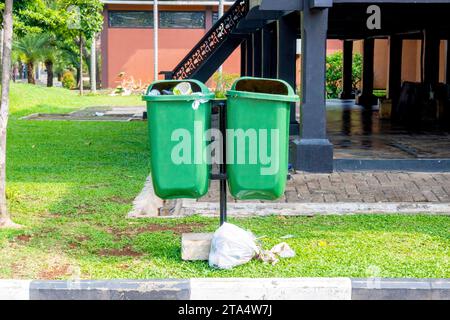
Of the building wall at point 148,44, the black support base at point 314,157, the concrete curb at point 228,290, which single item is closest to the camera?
the concrete curb at point 228,290

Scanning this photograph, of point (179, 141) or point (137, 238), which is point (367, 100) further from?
point (179, 141)

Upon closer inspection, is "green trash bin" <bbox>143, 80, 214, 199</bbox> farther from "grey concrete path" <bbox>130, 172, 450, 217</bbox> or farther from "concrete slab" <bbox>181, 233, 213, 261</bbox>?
"grey concrete path" <bbox>130, 172, 450, 217</bbox>

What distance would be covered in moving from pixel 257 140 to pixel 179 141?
0.61 meters

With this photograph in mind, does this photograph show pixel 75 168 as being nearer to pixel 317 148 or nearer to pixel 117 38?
pixel 317 148

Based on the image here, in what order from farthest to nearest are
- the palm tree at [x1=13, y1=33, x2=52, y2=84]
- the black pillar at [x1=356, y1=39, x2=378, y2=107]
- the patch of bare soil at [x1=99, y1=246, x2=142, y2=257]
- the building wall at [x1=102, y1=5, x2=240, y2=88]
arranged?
the palm tree at [x1=13, y1=33, x2=52, y2=84]
the building wall at [x1=102, y1=5, x2=240, y2=88]
the black pillar at [x1=356, y1=39, x2=378, y2=107]
the patch of bare soil at [x1=99, y1=246, x2=142, y2=257]

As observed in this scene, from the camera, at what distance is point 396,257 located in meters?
6.39

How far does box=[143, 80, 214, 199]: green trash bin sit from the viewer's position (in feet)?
20.5

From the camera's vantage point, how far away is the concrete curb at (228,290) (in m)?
5.47

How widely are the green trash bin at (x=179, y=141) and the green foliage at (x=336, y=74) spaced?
23.7 m

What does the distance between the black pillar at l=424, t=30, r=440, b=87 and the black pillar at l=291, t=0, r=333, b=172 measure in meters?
8.39

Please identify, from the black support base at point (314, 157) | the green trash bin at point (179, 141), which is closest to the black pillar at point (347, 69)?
the black support base at point (314, 157)

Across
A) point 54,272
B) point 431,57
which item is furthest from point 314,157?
point 431,57

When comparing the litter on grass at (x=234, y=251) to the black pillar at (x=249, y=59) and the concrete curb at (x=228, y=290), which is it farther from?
the black pillar at (x=249, y=59)

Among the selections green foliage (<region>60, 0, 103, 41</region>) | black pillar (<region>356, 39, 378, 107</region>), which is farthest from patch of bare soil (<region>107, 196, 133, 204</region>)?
green foliage (<region>60, 0, 103, 41</region>)
